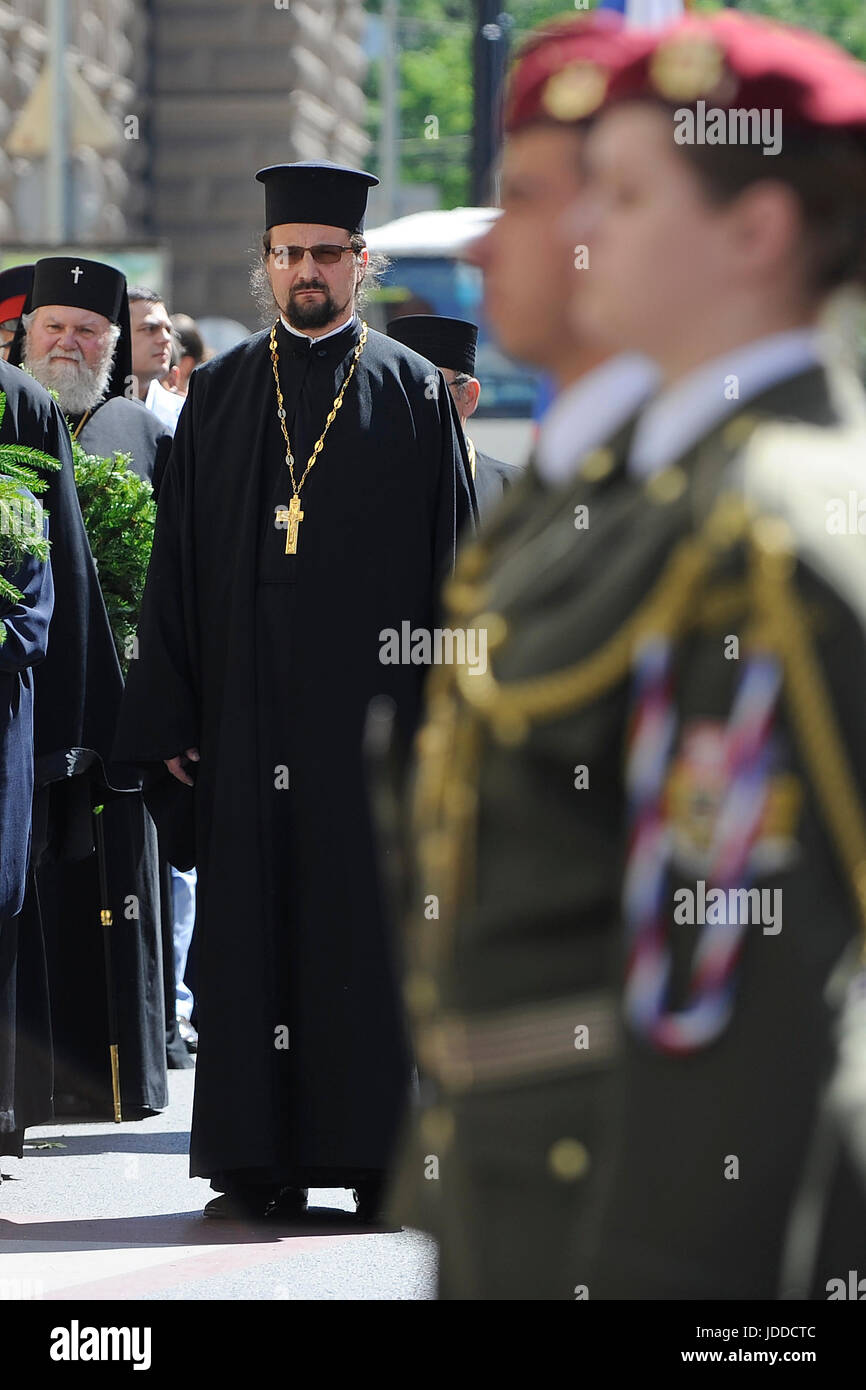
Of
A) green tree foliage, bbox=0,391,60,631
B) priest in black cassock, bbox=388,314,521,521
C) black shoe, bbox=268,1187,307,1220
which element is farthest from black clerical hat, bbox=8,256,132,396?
black shoe, bbox=268,1187,307,1220

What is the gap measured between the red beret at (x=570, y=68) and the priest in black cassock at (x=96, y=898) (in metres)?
5.21

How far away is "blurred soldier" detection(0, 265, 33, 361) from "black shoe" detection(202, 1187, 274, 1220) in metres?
3.84

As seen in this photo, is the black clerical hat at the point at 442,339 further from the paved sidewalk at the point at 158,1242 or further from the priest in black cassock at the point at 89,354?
the paved sidewalk at the point at 158,1242

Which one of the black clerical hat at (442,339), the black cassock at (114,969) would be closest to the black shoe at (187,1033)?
the black cassock at (114,969)

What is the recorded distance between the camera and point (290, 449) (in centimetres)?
582

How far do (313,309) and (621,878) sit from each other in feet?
14.3

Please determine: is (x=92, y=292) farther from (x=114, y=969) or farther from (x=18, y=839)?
(x=18, y=839)

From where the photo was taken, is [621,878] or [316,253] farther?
[316,253]

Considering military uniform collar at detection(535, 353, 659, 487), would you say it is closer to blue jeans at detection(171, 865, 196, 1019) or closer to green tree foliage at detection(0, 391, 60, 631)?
green tree foliage at detection(0, 391, 60, 631)

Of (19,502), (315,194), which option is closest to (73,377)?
(315,194)

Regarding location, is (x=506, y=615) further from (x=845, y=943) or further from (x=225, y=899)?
(x=225, y=899)

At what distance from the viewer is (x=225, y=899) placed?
18.6 ft
